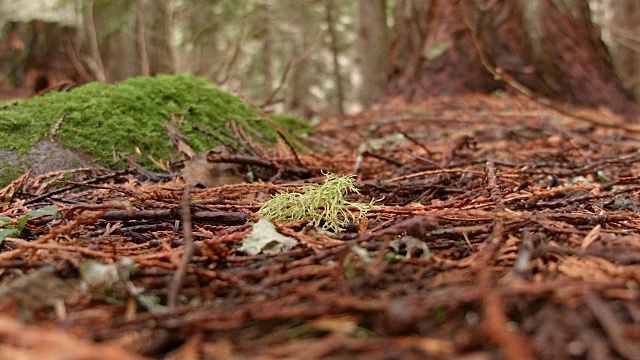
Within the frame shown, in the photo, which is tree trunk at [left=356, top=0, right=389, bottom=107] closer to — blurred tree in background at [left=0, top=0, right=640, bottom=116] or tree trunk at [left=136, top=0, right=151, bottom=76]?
blurred tree in background at [left=0, top=0, right=640, bottom=116]

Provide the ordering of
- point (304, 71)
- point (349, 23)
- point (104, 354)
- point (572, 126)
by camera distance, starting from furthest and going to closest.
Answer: point (304, 71)
point (349, 23)
point (572, 126)
point (104, 354)

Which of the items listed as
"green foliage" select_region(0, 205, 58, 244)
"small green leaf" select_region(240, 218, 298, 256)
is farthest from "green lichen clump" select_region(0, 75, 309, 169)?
"small green leaf" select_region(240, 218, 298, 256)

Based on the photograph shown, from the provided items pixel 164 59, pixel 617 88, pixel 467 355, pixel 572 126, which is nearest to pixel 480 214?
pixel 467 355

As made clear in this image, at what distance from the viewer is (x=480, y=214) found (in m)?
1.41

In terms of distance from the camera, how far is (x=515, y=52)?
5.11 m

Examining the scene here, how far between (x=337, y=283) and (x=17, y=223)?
3.59ft

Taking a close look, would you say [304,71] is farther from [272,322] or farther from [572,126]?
[272,322]

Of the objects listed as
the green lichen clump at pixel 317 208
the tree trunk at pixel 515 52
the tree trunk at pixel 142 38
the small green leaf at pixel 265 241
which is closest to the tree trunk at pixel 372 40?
the tree trunk at pixel 515 52

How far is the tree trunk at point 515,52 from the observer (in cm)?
503

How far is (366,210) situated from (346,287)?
2.06 ft

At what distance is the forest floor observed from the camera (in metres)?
0.86

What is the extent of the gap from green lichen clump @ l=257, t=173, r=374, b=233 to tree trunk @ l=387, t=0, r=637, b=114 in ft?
12.1

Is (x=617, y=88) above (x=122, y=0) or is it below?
below

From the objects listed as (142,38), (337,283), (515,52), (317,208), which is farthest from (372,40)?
(337,283)
